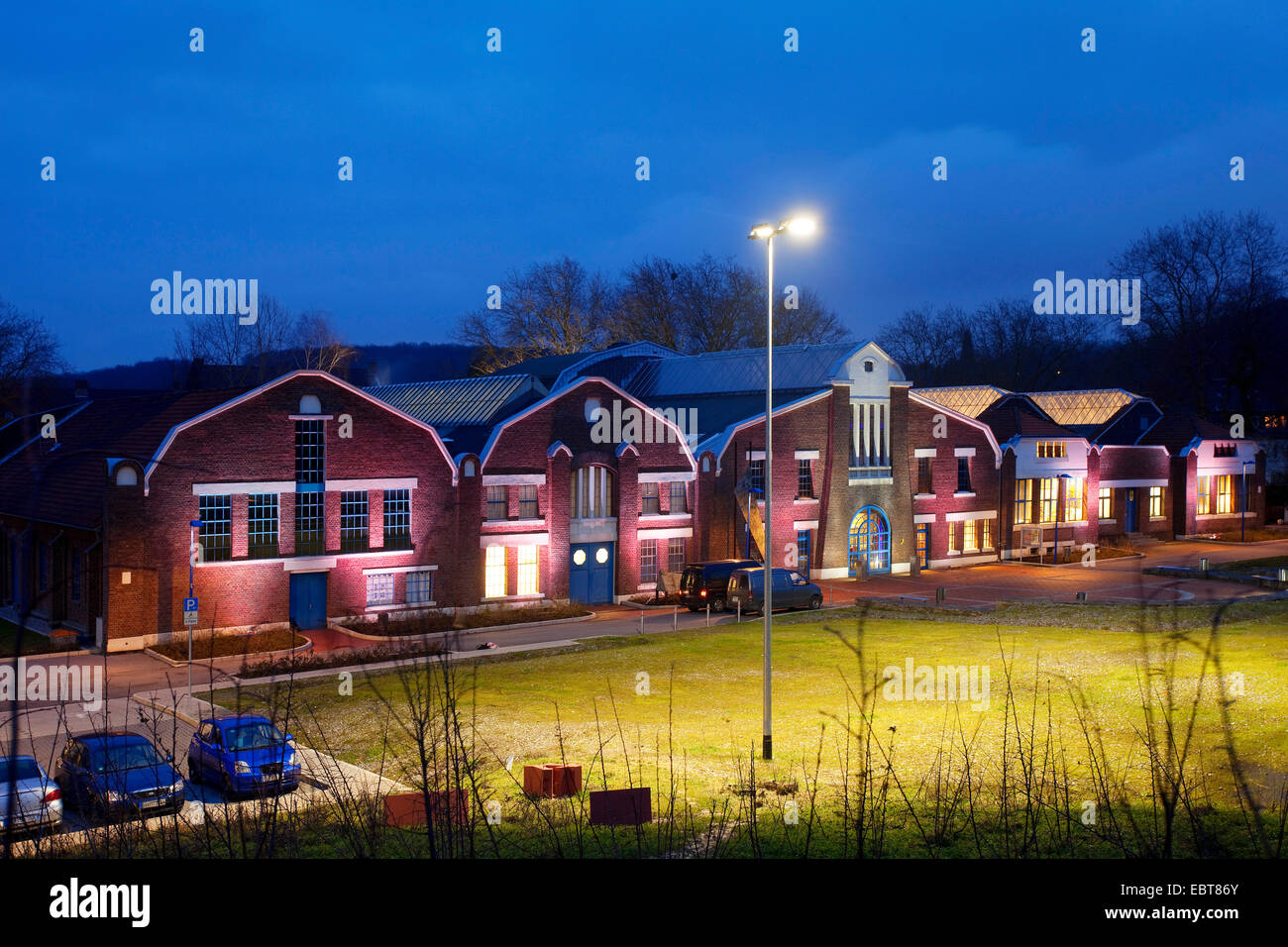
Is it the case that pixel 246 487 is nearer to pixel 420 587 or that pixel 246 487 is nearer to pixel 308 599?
pixel 308 599

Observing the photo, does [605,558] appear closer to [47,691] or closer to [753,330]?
[47,691]

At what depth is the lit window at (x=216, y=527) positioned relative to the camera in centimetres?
3366

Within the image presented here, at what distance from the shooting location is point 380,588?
37719mm

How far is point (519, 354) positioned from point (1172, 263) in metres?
53.8

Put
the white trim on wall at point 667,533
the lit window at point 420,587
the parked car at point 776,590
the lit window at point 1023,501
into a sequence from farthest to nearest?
1. the lit window at point 1023,501
2. the white trim on wall at point 667,533
3. the parked car at point 776,590
4. the lit window at point 420,587

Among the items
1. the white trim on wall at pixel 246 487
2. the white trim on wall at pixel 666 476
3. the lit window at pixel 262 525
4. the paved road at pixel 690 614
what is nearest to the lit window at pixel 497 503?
the paved road at pixel 690 614

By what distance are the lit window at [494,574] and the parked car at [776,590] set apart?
28.5 ft

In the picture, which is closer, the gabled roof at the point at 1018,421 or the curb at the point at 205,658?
the curb at the point at 205,658

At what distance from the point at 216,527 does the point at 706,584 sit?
17495mm

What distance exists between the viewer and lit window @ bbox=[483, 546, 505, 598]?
40.3m

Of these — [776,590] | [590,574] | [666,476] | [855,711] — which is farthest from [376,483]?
[855,711]

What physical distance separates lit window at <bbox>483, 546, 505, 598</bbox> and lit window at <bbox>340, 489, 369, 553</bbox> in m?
5.03

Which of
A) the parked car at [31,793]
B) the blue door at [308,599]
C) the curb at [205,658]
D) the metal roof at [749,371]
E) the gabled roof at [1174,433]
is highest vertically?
the metal roof at [749,371]

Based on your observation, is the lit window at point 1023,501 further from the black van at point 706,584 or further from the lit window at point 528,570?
the lit window at point 528,570
